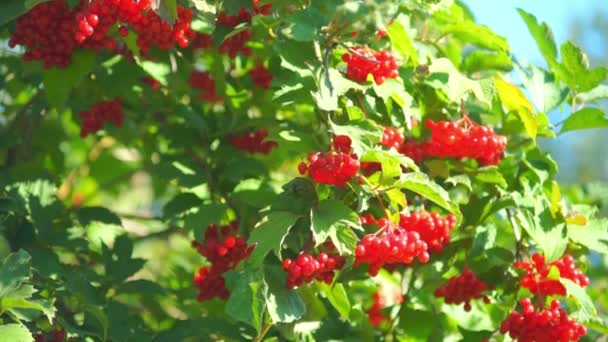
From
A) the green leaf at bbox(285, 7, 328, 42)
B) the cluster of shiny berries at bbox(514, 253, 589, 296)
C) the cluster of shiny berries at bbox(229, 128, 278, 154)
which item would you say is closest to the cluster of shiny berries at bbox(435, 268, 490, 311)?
the cluster of shiny berries at bbox(514, 253, 589, 296)

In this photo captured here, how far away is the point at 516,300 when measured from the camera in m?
2.81

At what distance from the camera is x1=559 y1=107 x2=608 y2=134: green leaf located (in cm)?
283

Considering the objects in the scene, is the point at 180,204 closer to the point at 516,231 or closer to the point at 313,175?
the point at 313,175

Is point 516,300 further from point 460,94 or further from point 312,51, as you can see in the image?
point 312,51

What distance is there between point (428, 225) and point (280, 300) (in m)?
0.44

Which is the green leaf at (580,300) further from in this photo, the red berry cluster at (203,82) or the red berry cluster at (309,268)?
the red berry cluster at (203,82)

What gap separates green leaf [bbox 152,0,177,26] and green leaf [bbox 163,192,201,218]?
791mm

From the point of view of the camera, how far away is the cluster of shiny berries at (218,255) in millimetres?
2668

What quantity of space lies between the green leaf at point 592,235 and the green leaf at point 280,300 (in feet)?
2.90

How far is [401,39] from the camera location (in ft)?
8.75

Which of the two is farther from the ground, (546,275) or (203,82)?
(203,82)

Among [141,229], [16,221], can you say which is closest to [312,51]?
[16,221]

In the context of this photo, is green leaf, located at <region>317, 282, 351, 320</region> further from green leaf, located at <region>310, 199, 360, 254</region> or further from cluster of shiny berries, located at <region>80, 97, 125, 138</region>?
cluster of shiny berries, located at <region>80, 97, 125, 138</region>

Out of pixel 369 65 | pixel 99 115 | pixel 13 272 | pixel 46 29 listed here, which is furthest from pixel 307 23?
pixel 99 115
